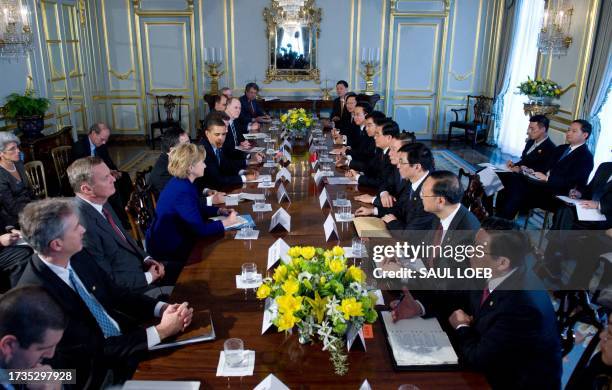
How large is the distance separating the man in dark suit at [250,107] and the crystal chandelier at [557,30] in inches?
175

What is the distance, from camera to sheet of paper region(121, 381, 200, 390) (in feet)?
5.18

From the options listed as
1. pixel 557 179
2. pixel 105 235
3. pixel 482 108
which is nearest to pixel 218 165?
pixel 105 235

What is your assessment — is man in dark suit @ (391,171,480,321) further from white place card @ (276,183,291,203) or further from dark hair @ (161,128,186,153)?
dark hair @ (161,128,186,153)

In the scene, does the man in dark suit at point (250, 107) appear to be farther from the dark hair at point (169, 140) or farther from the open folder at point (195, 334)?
the open folder at point (195, 334)

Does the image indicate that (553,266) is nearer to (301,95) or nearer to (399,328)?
(399,328)

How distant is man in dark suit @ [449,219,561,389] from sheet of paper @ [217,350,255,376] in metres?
0.80

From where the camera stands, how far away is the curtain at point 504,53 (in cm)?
836

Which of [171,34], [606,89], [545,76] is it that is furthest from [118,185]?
[545,76]

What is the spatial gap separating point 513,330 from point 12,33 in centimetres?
609

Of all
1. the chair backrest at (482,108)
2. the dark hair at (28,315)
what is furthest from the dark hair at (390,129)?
the chair backrest at (482,108)

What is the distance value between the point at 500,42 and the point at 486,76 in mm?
715

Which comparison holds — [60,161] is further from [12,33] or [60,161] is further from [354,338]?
[354,338]

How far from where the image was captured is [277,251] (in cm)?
245

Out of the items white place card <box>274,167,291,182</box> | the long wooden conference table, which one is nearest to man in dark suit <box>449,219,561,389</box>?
the long wooden conference table
